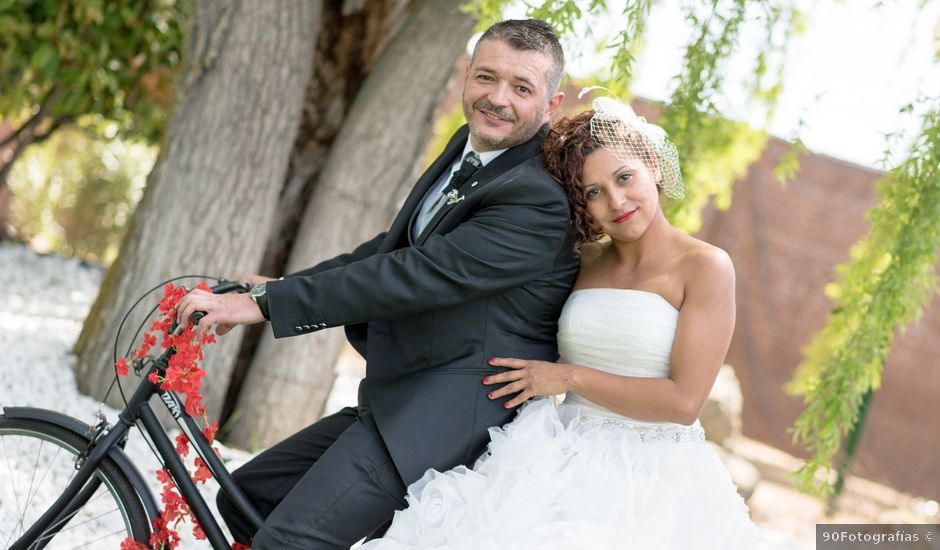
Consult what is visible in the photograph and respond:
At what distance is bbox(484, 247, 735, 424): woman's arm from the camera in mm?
2354

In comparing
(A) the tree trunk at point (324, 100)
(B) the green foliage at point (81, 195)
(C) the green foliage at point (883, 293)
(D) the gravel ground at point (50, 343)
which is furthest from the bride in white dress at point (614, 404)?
(B) the green foliage at point (81, 195)

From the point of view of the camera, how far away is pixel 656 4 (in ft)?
11.8

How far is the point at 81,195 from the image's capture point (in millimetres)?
8672

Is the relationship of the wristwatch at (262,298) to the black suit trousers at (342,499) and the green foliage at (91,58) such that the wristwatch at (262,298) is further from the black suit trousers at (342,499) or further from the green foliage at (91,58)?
the green foliage at (91,58)

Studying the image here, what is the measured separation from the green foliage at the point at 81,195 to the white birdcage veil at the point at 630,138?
6.81 metres

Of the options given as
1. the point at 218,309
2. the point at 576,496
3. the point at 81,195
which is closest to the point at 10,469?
the point at 218,309

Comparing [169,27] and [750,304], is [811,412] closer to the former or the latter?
[169,27]

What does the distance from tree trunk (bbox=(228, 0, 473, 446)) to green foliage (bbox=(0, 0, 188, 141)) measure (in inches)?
62.1

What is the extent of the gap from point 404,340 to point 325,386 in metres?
2.48

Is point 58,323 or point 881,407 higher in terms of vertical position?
point 881,407

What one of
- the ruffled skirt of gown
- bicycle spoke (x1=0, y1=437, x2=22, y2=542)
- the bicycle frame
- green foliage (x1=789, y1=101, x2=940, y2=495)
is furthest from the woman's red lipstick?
bicycle spoke (x1=0, y1=437, x2=22, y2=542)

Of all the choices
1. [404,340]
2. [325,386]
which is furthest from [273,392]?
[404,340]

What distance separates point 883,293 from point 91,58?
4.79 m

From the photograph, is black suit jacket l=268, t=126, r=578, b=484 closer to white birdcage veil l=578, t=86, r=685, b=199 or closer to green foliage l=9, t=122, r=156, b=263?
white birdcage veil l=578, t=86, r=685, b=199
